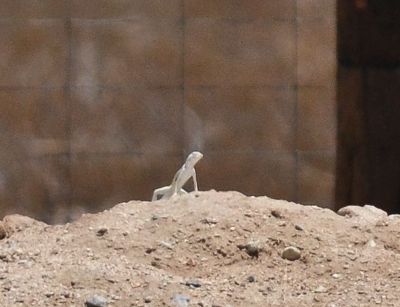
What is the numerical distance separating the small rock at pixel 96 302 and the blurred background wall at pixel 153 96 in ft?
15.2

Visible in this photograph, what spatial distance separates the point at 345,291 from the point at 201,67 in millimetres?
4568

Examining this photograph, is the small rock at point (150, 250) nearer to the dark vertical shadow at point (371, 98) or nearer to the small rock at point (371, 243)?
the small rock at point (371, 243)

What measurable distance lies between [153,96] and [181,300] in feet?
15.5

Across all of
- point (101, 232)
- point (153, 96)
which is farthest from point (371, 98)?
point (101, 232)

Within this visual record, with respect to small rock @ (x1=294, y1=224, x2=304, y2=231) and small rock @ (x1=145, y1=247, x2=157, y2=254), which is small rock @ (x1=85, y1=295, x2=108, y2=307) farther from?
small rock @ (x1=294, y1=224, x2=304, y2=231)

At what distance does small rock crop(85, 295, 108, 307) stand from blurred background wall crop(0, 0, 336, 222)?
462 cm

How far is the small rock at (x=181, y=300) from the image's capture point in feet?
20.8

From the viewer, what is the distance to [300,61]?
11.0 metres

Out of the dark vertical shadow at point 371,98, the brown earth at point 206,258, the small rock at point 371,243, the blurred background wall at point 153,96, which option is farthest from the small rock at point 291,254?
the dark vertical shadow at point 371,98

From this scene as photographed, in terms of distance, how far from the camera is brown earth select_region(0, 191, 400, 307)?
21.5 feet

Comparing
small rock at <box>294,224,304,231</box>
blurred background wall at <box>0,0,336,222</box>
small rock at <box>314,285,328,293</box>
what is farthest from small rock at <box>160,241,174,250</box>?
blurred background wall at <box>0,0,336,222</box>

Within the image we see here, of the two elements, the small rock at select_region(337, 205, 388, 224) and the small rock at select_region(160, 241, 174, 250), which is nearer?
the small rock at select_region(160, 241, 174, 250)

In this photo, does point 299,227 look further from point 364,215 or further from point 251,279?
point 364,215

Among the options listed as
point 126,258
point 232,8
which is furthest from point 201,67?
point 126,258
